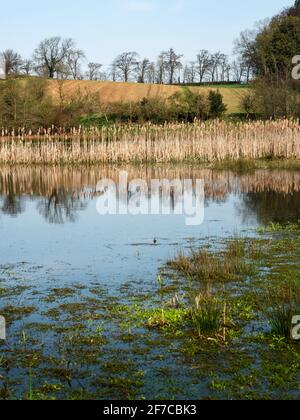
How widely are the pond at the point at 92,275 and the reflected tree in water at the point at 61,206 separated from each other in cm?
3

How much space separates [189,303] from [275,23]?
58.7 m

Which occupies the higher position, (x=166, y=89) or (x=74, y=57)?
(x=74, y=57)

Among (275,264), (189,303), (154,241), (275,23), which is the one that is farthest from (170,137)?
(275,23)

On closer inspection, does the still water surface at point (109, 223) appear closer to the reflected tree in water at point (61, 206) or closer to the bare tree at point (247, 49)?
the reflected tree in water at point (61, 206)

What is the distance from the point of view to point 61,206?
1606cm

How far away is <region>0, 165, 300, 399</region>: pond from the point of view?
16.9 feet

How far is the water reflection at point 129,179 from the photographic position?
48.6ft

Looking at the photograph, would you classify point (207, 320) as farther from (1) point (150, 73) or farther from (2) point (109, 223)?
(1) point (150, 73)

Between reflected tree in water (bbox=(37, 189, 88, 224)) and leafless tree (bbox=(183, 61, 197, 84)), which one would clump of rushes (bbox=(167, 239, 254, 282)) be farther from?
leafless tree (bbox=(183, 61, 197, 84))

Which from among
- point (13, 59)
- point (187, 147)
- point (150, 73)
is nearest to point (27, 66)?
point (13, 59)

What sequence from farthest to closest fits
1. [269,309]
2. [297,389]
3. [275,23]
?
[275,23] → [269,309] → [297,389]

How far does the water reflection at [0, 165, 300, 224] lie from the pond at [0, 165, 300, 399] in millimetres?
51

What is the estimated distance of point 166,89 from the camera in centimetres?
6588
